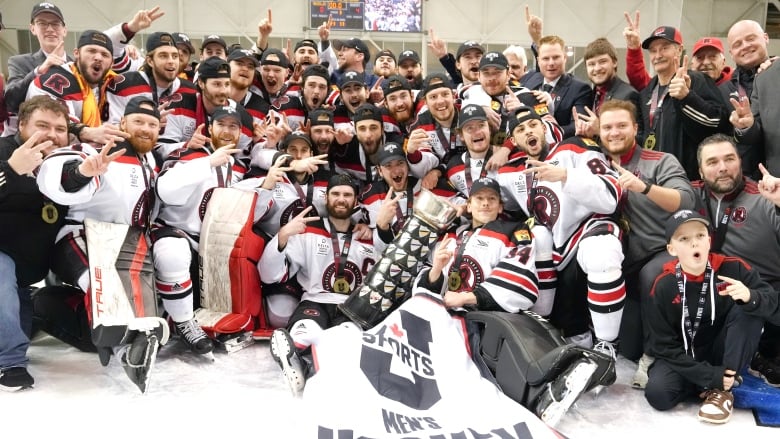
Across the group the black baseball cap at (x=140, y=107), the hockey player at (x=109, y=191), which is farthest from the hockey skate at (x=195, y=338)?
the black baseball cap at (x=140, y=107)

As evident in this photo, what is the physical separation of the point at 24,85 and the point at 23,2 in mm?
11014

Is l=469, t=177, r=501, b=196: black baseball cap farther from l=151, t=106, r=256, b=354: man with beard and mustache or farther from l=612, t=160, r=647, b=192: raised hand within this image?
l=151, t=106, r=256, b=354: man with beard and mustache

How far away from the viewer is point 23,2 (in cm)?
1274

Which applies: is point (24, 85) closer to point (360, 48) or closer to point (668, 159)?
point (360, 48)

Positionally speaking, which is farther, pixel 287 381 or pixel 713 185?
pixel 713 185

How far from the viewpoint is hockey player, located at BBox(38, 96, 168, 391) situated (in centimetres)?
302

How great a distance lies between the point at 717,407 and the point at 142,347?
2.74 metres

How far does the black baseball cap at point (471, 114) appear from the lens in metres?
4.07

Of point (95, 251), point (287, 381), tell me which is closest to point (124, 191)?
point (95, 251)

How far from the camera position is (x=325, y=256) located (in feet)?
12.9

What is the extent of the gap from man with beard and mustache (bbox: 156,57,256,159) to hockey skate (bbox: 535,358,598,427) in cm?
280

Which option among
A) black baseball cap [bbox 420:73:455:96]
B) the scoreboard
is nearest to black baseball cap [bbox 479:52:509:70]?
black baseball cap [bbox 420:73:455:96]

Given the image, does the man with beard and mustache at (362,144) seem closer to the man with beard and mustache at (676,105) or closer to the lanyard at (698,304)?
the man with beard and mustache at (676,105)

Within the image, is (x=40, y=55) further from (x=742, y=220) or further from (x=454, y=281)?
(x=742, y=220)
